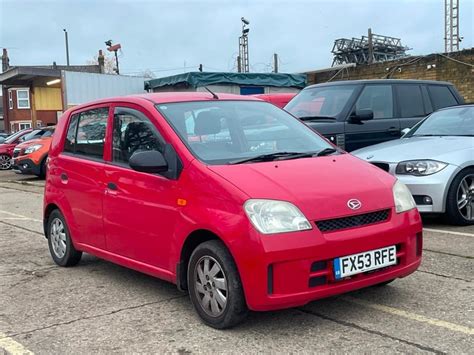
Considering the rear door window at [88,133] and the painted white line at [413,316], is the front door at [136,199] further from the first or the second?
the painted white line at [413,316]

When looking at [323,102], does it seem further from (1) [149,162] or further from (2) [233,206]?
(2) [233,206]

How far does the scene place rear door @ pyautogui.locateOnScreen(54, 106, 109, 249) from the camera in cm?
483

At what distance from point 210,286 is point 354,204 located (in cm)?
110

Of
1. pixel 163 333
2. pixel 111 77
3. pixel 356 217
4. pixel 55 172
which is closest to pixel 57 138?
pixel 55 172

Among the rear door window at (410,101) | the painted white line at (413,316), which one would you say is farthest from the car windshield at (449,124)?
the painted white line at (413,316)

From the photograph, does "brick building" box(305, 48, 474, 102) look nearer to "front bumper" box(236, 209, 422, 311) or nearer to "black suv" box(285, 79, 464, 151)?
"black suv" box(285, 79, 464, 151)

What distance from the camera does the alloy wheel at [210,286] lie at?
3617 mm

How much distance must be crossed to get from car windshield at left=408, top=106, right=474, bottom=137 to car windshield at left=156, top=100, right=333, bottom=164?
323 cm

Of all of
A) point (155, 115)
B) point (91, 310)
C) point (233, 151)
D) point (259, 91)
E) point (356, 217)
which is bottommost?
point (91, 310)

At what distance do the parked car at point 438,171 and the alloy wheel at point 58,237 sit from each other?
372 cm

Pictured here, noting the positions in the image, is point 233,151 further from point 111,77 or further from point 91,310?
point 111,77

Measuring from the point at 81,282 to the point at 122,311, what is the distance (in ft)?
3.40

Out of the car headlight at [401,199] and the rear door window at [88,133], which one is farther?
the rear door window at [88,133]

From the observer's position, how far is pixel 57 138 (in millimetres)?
5789
